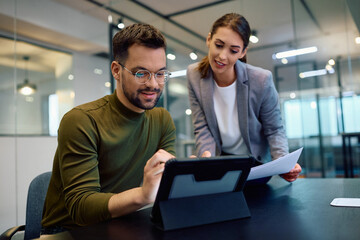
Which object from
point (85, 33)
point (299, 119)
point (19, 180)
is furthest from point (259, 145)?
point (85, 33)

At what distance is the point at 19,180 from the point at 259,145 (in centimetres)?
295

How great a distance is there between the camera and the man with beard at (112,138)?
921 millimetres

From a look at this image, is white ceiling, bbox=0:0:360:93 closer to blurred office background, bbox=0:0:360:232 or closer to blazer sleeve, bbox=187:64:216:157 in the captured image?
blurred office background, bbox=0:0:360:232

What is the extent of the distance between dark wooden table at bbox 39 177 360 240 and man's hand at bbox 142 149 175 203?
0.22 feet

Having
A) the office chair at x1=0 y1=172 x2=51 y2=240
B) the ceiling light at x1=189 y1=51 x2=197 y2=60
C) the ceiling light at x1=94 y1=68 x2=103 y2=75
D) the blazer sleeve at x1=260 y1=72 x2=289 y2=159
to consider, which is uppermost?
the ceiling light at x1=189 y1=51 x2=197 y2=60

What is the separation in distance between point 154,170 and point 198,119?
0.94 m

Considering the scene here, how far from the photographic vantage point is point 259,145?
161 centimetres

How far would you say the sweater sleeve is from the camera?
834mm

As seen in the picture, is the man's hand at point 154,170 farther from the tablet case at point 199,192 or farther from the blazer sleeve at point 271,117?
the blazer sleeve at point 271,117

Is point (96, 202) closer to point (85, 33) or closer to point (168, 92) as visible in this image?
point (168, 92)

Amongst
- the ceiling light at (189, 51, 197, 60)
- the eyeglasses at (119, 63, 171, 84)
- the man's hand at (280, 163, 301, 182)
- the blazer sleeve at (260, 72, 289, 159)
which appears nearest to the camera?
the eyeglasses at (119, 63, 171, 84)

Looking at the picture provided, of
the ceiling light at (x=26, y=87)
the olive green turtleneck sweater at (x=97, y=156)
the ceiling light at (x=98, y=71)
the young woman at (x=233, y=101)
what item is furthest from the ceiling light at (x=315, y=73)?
the ceiling light at (x=26, y=87)

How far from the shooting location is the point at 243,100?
154 cm

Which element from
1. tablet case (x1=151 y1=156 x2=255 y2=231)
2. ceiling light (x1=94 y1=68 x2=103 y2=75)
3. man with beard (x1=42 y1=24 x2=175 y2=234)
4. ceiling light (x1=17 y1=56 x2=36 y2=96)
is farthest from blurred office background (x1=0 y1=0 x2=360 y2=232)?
tablet case (x1=151 y1=156 x2=255 y2=231)
